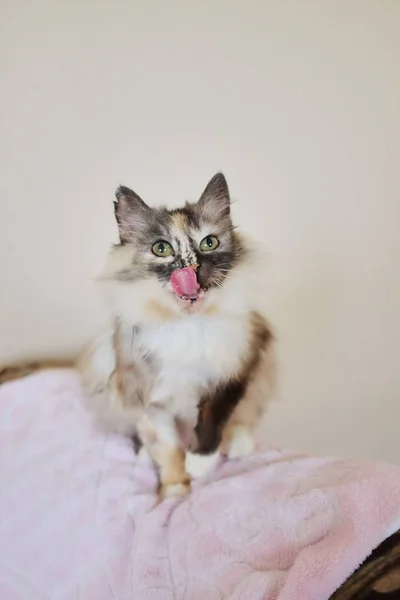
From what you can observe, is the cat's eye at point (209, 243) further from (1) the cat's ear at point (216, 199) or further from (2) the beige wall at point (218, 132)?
(2) the beige wall at point (218, 132)

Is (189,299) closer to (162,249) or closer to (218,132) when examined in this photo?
(162,249)

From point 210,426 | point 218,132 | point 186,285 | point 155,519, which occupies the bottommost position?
point 155,519

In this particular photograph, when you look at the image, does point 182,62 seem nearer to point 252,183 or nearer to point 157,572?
point 252,183

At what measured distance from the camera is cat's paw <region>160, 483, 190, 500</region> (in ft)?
3.26

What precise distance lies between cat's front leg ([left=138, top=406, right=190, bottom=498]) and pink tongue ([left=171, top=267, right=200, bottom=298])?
26cm

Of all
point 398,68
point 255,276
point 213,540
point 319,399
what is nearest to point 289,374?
point 319,399

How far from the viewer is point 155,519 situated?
3.08 feet

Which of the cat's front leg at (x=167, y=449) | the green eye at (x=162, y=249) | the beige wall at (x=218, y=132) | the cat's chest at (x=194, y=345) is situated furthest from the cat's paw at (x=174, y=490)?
the green eye at (x=162, y=249)

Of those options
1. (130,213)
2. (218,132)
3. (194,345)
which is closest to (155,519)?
(194,345)

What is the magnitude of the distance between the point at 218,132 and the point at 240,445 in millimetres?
645

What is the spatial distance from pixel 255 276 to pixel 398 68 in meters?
0.53

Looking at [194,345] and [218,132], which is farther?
[218,132]

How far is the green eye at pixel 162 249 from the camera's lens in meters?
0.91

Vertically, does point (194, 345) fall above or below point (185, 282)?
below
